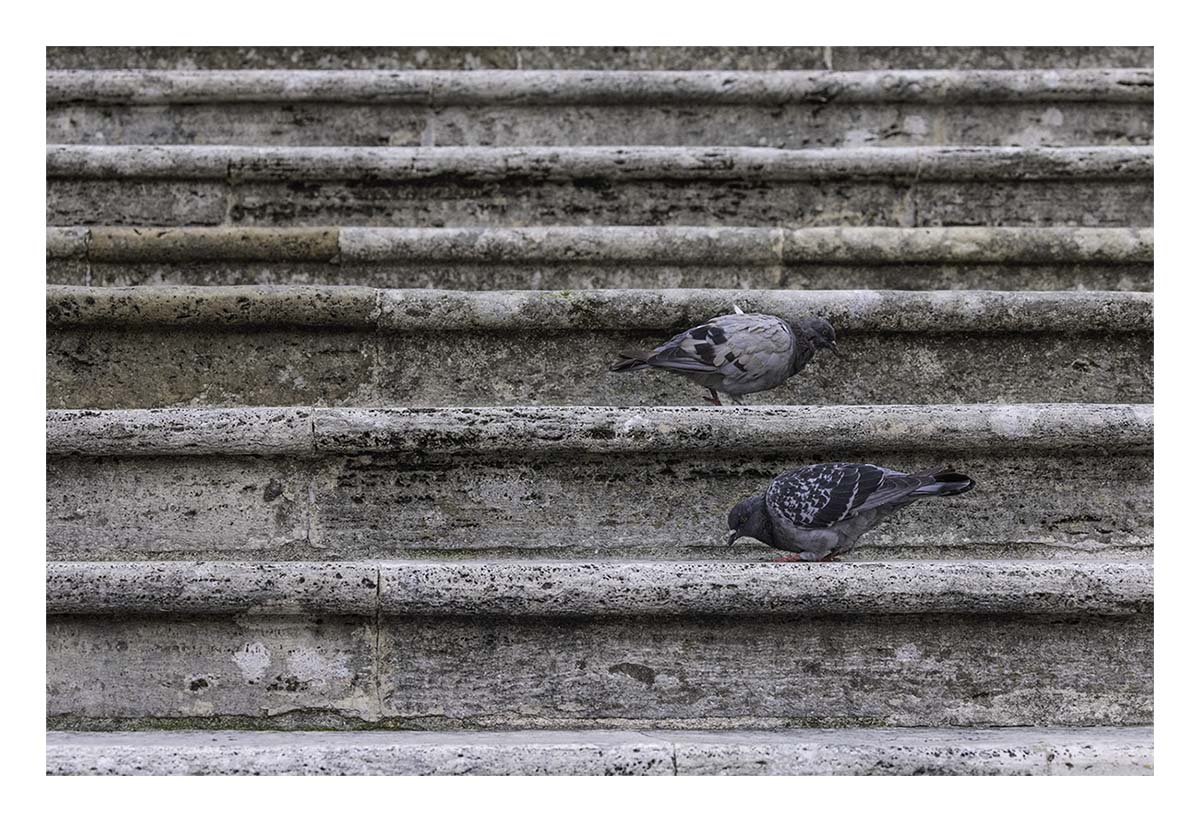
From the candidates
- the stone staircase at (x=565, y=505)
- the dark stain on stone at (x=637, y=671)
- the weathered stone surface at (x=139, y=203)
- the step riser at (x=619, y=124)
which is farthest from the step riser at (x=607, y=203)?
the dark stain on stone at (x=637, y=671)

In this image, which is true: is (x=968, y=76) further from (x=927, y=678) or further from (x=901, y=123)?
(x=927, y=678)

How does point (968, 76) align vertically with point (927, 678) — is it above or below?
above

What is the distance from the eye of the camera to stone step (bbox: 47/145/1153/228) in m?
4.88

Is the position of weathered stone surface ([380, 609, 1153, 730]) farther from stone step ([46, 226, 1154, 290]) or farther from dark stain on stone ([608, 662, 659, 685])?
stone step ([46, 226, 1154, 290])

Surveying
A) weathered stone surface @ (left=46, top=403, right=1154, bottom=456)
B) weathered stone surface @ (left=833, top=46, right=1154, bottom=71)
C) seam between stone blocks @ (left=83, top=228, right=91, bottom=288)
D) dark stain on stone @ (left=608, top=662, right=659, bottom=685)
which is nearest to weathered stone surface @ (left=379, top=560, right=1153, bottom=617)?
dark stain on stone @ (left=608, top=662, right=659, bottom=685)

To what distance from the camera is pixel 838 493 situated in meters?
3.23

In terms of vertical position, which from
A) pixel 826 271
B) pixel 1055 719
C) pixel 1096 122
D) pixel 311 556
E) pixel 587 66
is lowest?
pixel 1055 719

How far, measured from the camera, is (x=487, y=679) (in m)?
3.19

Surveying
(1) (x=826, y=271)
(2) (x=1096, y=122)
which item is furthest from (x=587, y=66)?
(2) (x=1096, y=122)

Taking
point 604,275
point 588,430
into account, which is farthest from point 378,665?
point 604,275

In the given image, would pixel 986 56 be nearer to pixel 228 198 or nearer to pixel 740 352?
pixel 740 352

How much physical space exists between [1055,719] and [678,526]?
3.55 ft

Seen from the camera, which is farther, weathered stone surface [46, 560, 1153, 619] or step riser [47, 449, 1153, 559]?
step riser [47, 449, 1153, 559]

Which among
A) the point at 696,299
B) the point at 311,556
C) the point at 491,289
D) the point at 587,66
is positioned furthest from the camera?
the point at 587,66
